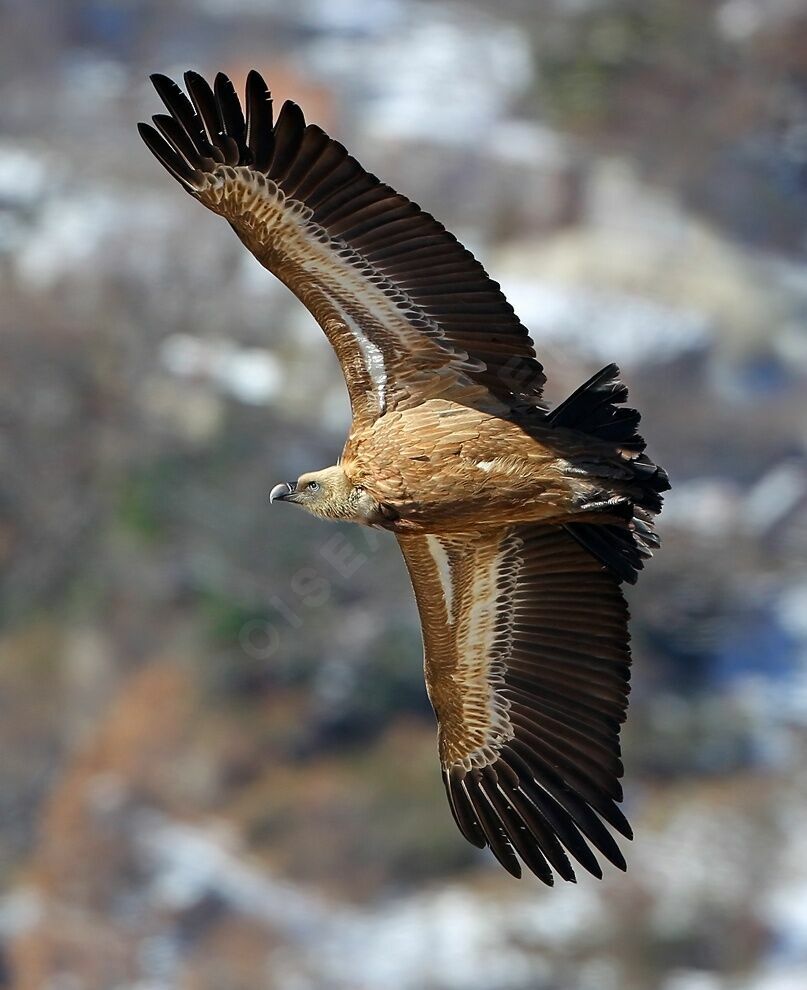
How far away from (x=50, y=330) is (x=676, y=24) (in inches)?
453

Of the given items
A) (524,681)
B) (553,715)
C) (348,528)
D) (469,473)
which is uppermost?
(348,528)

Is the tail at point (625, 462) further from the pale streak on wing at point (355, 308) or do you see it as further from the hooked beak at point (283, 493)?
the hooked beak at point (283, 493)

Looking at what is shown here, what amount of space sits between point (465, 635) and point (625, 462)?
3.94 feet

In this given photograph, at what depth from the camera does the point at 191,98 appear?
6602 millimetres

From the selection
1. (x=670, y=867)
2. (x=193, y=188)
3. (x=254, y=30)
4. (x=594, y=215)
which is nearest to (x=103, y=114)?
(x=254, y=30)

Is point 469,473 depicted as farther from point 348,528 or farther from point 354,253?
point 348,528

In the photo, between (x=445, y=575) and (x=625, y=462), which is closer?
(x=625, y=462)

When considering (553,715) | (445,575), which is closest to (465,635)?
(445,575)

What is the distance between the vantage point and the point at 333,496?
700cm

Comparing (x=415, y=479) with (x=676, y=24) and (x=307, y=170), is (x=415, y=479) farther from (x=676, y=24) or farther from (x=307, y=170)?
(x=676, y=24)

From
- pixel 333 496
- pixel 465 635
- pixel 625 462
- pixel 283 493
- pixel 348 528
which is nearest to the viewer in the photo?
pixel 625 462

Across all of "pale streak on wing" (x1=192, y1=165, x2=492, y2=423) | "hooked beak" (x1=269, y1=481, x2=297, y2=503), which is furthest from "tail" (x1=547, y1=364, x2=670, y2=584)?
"hooked beak" (x1=269, y1=481, x2=297, y2=503)

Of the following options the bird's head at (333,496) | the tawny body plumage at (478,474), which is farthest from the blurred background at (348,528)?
the tawny body plumage at (478,474)

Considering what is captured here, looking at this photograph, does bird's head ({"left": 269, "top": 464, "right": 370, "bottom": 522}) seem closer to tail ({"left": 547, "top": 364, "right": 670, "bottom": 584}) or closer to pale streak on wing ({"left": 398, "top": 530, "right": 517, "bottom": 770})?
pale streak on wing ({"left": 398, "top": 530, "right": 517, "bottom": 770})
